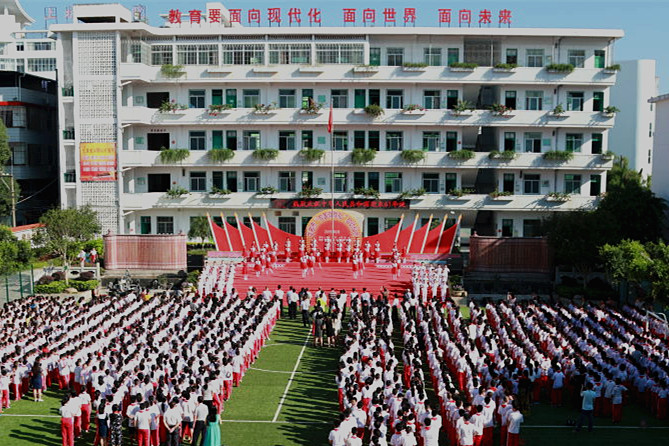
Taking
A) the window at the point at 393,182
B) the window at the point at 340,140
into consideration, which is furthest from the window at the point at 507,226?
the window at the point at 340,140

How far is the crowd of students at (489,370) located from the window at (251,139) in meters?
17.8

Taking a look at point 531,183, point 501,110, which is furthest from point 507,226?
point 501,110

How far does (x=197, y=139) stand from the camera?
40.9 m

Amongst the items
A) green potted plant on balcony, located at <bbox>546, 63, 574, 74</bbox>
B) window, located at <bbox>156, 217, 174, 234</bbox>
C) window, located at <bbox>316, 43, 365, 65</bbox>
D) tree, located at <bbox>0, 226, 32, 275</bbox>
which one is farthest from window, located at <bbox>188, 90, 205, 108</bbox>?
green potted plant on balcony, located at <bbox>546, 63, 574, 74</bbox>

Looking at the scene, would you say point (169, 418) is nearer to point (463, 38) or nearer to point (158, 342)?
point (158, 342)

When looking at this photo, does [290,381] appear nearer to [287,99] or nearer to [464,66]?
[287,99]

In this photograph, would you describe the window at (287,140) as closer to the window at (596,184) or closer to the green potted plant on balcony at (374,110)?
the green potted plant on balcony at (374,110)

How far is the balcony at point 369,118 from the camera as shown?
130 feet

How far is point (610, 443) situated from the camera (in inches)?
618

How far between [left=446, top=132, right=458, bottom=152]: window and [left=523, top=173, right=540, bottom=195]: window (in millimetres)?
3944

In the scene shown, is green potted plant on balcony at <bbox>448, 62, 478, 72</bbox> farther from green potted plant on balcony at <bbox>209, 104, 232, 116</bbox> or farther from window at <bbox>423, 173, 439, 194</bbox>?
green potted plant on balcony at <bbox>209, 104, 232, 116</bbox>

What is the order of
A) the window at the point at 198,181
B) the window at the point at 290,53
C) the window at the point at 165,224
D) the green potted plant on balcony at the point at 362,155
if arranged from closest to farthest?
the green potted plant on balcony at the point at 362,155 → the window at the point at 290,53 → the window at the point at 198,181 → the window at the point at 165,224

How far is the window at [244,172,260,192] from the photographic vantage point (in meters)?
41.1

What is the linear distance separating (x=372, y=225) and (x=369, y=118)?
218 inches
